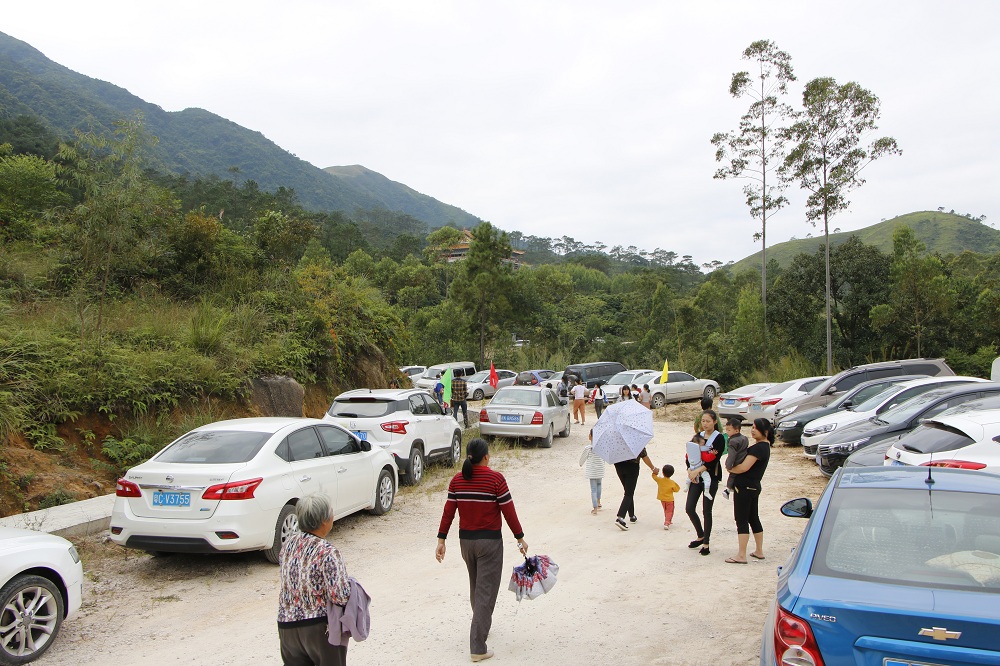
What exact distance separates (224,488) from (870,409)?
12.3 m

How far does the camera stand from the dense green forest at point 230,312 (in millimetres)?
11648

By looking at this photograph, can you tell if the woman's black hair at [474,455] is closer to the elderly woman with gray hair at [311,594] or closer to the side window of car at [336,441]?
the elderly woman with gray hair at [311,594]

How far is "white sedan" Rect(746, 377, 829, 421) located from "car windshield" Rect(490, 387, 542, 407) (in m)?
7.00

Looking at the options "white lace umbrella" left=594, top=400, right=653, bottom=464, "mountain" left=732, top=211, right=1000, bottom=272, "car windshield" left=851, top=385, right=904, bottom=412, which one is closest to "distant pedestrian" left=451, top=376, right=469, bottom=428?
"car windshield" left=851, top=385, right=904, bottom=412

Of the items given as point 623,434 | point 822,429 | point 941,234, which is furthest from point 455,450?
point 941,234

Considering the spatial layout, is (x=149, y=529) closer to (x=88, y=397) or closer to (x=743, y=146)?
(x=88, y=397)

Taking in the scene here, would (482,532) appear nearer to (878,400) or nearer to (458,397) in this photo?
(878,400)

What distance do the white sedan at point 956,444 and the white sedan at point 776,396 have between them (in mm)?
11295

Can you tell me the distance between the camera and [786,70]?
3697 centimetres

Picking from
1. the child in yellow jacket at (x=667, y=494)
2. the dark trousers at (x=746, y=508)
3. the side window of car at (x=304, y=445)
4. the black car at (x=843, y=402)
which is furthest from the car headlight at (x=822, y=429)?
A: the side window of car at (x=304, y=445)

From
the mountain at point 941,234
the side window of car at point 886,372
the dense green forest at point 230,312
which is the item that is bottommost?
the side window of car at point 886,372

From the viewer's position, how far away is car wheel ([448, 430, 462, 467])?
14109mm

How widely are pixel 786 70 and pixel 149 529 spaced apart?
127 feet

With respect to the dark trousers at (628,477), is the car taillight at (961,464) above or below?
above
